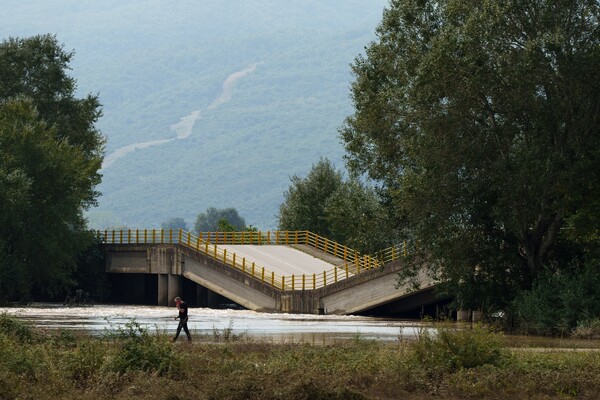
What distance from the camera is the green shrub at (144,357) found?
23766mm

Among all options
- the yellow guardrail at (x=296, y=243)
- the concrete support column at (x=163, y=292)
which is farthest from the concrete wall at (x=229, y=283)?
the concrete support column at (x=163, y=292)

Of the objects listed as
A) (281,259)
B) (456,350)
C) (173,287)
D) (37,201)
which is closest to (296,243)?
(281,259)

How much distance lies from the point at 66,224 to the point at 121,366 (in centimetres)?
5432

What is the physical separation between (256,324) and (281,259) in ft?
89.9

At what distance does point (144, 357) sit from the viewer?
24.2 m

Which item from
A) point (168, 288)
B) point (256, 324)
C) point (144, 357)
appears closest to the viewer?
point (144, 357)

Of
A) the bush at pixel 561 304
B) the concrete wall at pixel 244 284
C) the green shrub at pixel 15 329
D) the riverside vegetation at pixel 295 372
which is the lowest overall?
the riverside vegetation at pixel 295 372

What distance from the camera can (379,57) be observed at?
180 ft

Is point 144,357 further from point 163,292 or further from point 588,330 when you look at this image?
point 163,292

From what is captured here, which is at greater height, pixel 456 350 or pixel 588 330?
pixel 588 330

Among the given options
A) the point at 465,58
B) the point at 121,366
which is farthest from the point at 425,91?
the point at 121,366

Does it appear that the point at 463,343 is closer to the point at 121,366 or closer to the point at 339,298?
the point at 121,366

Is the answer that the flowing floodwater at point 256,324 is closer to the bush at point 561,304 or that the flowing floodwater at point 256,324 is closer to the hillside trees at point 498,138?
the bush at point 561,304

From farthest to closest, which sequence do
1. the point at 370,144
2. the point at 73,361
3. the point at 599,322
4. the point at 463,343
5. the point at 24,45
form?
the point at 24,45 → the point at 370,144 → the point at 599,322 → the point at 463,343 → the point at 73,361
